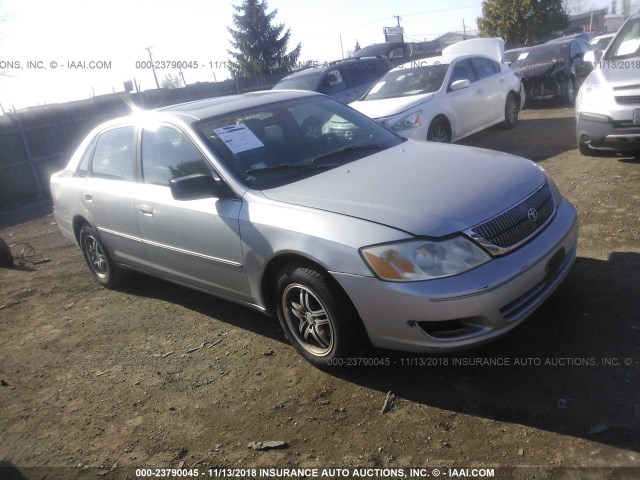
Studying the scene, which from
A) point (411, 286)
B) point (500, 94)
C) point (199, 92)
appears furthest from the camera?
point (199, 92)

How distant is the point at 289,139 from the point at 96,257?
2.74 metres

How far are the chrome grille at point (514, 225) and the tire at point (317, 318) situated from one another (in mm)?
836

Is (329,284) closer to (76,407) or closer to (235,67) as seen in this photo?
(76,407)

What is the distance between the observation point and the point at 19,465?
10.5ft

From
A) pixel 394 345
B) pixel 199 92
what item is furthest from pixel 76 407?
pixel 199 92

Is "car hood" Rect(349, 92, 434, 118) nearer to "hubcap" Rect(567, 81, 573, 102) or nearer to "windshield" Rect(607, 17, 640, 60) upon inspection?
"windshield" Rect(607, 17, 640, 60)

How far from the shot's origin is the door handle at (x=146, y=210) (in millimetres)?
4320

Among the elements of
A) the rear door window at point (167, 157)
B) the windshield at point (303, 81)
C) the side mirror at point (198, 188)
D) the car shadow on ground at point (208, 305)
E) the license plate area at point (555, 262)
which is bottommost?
the car shadow on ground at point (208, 305)

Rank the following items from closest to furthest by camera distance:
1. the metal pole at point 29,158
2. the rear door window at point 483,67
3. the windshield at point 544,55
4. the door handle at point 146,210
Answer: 1. the door handle at point 146,210
2. the rear door window at point 483,67
3. the windshield at point 544,55
4. the metal pole at point 29,158

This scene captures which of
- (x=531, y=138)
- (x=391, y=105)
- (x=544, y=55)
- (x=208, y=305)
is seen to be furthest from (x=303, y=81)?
(x=208, y=305)

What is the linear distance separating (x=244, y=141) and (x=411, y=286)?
1.78 metres

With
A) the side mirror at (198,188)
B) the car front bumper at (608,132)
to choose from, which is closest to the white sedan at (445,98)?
the car front bumper at (608,132)

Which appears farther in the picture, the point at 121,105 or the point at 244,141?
the point at 121,105

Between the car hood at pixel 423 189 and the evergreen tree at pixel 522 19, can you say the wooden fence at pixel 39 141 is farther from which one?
the evergreen tree at pixel 522 19
